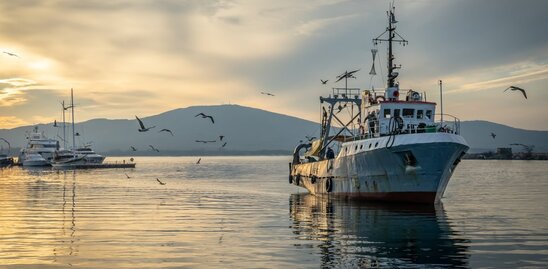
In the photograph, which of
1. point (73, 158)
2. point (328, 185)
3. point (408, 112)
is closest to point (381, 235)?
point (408, 112)

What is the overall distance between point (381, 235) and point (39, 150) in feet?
491

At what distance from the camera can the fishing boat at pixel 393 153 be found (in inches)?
1483

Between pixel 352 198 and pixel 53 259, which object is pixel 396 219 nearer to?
pixel 352 198

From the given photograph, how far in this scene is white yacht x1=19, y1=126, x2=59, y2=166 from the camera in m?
152

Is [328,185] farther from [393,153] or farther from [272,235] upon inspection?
[272,235]

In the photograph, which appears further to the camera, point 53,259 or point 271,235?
point 271,235

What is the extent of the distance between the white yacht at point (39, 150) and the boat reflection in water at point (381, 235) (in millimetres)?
125786

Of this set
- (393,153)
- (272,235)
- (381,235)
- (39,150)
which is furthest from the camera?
(39,150)

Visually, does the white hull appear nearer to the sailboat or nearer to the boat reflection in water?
the boat reflection in water

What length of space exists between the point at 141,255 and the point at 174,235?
217 inches

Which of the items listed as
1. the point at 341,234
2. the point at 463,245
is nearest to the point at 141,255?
the point at 341,234

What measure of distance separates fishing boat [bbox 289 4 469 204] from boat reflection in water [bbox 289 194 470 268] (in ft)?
4.31

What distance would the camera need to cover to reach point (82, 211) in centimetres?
3878

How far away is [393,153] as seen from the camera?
38.5 meters
